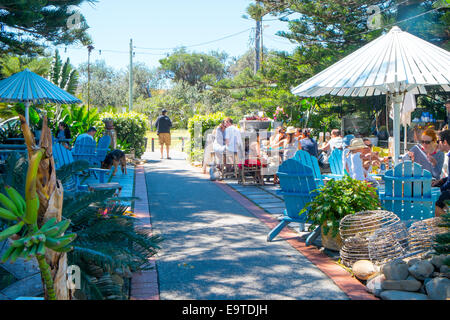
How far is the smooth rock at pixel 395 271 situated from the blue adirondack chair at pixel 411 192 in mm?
1164

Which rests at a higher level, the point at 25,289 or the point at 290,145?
the point at 290,145

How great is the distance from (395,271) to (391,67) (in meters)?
2.46

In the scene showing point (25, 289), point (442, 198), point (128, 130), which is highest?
point (128, 130)

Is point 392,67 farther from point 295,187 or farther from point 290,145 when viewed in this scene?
point 290,145

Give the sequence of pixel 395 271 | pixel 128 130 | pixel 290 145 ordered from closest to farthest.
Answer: pixel 395 271 < pixel 290 145 < pixel 128 130

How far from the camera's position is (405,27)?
51.4 ft

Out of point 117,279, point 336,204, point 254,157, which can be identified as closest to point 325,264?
point 336,204

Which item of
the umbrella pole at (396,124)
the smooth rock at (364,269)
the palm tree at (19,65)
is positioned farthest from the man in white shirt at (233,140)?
the palm tree at (19,65)

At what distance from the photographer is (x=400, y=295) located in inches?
159

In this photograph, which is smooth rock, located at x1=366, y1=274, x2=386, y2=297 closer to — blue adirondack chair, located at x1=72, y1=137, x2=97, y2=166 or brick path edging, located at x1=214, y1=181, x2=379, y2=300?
brick path edging, located at x1=214, y1=181, x2=379, y2=300

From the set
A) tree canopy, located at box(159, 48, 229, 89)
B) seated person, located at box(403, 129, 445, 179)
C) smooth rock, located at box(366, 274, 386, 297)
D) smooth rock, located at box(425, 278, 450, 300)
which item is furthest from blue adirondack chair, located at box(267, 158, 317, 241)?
tree canopy, located at box(159, 48, 229, 89)

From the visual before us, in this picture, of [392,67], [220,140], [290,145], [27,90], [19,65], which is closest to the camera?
[392,67]
